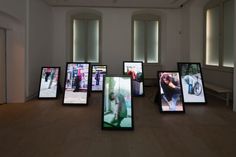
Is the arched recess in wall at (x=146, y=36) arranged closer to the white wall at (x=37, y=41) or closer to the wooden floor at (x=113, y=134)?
the white wall at (x=37, y=41)

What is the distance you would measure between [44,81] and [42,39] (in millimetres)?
1988

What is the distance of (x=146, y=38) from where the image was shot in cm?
1331

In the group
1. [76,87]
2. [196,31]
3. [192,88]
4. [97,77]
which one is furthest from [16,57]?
[196,31]

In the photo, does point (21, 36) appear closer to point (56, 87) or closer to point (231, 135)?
point (56, 87)

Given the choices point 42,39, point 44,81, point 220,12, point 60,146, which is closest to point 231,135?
point 60,146

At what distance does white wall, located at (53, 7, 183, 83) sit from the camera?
496 inches

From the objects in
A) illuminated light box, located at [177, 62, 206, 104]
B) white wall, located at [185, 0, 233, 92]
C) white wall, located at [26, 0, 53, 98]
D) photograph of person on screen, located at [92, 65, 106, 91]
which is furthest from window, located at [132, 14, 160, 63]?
illuminated light box, located at [177, 62, 206, 104]

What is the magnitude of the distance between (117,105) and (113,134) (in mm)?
575

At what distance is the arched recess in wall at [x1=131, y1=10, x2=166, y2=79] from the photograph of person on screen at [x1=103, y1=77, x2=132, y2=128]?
7706 millimetres

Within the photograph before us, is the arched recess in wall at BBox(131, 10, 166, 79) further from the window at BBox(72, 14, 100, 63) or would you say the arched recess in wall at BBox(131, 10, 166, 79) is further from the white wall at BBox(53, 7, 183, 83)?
the window at BBox(72, 14, 100, 63)

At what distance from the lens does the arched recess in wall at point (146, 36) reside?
43.2 ft

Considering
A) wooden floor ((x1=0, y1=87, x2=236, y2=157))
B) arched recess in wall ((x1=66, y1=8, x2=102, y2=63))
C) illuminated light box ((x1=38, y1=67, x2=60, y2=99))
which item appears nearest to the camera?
wooden floor ((x1=0, y1=87, x2=236, y2=157))

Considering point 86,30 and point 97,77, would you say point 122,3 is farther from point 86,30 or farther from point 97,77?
point 97,77

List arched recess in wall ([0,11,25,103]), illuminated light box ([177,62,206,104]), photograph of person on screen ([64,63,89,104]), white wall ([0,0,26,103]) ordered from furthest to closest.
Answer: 1. arched recess in wall ([0,11,25,103])
2. white wall ([0,0,26,103])
3. illuminated light box ([177,62,206,104])
4. photograph of person on screen ([64,63,89,104])
